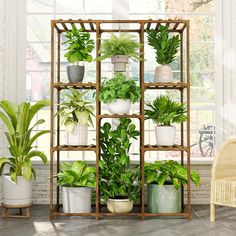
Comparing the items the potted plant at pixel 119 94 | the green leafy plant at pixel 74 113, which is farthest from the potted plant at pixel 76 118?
the potted plant at pixel 119 94

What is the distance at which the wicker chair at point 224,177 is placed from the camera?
387cm

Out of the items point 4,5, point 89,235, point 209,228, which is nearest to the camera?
point 89,235

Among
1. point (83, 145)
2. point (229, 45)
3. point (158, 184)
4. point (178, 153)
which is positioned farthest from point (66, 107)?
point (229, 45)

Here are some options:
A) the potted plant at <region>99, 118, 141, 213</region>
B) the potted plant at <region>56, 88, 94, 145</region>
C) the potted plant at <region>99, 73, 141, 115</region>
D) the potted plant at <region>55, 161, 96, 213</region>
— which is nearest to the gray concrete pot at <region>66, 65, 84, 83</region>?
the potted plant at <region>56, 88, 94, 145</region>

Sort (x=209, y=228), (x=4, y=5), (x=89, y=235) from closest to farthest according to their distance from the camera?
(x=89, y=235), (x=209, y=228), (x=4, y=5)

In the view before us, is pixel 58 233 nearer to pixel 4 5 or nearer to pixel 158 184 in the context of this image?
pixel 158 184

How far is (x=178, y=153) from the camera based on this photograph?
4.99m

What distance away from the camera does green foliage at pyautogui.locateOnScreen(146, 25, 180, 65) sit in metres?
4.20

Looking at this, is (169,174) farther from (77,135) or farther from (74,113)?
(74,113)

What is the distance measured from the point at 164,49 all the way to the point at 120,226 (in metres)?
1.72

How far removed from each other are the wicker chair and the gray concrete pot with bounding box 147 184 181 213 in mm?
361

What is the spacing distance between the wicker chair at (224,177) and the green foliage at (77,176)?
3.65 ft

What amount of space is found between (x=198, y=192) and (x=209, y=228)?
44.9 inches

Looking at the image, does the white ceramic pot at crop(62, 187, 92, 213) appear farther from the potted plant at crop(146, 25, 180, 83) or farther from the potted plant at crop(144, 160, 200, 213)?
the potted plant at crop(146, 25, 180, 83)
